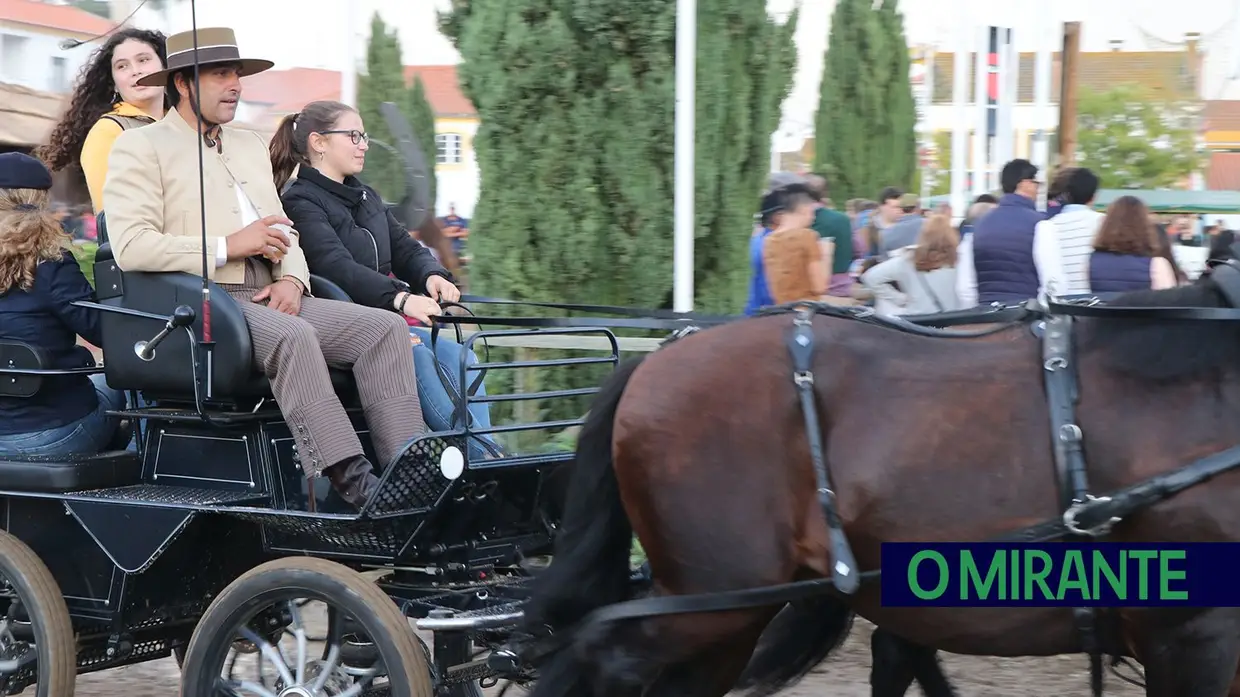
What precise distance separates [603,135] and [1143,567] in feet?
13.1

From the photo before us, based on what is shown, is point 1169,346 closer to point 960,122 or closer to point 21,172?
point 21,172

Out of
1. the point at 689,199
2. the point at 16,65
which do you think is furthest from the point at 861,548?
the point at 16,65

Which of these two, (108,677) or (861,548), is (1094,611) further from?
(108,677)

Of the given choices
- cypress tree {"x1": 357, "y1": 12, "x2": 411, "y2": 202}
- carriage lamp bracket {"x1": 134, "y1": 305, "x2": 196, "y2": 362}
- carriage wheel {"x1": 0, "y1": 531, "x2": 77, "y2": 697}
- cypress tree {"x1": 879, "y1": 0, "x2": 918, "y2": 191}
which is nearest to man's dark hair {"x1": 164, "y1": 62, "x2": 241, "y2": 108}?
carriage lamp bracket {"x1": 134, "y1": 305, "x2": 196, "y2": 362}

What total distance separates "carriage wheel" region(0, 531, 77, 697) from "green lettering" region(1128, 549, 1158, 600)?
9.39 feet

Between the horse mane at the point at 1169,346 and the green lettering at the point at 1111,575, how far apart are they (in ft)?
1.32

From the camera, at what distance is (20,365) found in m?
4.08

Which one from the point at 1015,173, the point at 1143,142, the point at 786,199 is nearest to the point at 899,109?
the point at 1015,173

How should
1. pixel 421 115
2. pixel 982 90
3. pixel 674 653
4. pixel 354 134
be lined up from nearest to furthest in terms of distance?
pixel 674 653
pixel 354 134
pixel 982 90
pixel 421 115

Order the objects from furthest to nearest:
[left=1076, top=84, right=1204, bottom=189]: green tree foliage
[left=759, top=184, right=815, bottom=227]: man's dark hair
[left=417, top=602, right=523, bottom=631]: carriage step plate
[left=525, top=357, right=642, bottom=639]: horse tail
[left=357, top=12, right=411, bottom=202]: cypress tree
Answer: [left=1076, top=84, right=1204, bottom=189]: green tree foliage < [left=357, top=12, right=411, bottom=202]: cypress tree < [left=759, top=184, right=815, bottom=227]: man's dark hair < [left=417, top=602, right=523, bottom=631]: carriage step plate < [left=525, top=357, right=642, bottom=639]: horse tail

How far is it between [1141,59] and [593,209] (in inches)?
1502

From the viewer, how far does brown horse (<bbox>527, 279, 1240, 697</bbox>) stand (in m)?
2.94

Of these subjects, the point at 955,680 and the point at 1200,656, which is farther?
the point at 955,680

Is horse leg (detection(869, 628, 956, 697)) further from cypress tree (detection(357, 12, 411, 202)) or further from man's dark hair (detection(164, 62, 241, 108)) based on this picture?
cypress tree (detection(357, 12, 411, 202))
